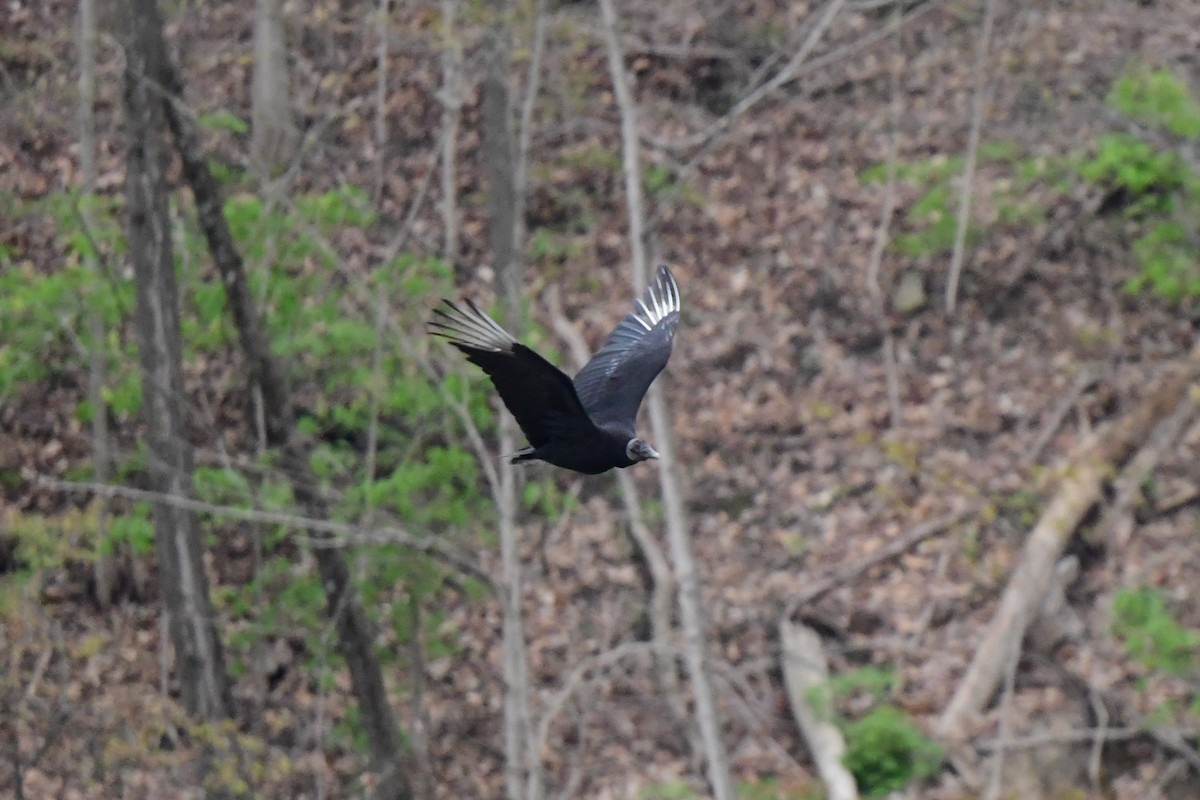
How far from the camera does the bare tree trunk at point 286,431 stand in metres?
7.96

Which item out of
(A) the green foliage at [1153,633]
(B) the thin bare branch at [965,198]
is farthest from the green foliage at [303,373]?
(B) the thin bare branch at [965,198]

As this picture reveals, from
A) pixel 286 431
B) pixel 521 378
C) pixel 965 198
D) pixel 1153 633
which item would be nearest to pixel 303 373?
pixel 286 431

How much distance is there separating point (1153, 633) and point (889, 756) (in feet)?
6.16

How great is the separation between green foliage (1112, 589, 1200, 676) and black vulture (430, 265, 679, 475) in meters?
5.48

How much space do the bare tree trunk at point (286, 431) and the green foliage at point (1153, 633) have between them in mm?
4427

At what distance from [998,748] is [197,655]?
177 inches

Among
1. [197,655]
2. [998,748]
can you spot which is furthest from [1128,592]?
[197,655]

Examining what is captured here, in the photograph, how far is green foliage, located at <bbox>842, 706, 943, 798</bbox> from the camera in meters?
8.89

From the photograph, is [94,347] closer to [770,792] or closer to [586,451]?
[770,792]

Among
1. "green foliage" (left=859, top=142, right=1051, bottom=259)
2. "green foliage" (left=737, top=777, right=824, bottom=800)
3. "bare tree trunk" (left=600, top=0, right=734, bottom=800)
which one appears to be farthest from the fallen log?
"green foliage" (left=859, top=142, right=1051, bottom=259)

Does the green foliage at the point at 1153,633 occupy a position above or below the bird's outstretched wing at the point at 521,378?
above

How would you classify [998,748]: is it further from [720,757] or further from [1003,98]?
[1003,98]

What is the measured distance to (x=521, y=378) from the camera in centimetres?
412

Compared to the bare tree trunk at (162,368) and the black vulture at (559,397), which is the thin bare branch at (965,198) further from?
the black vulture at (559,397)
